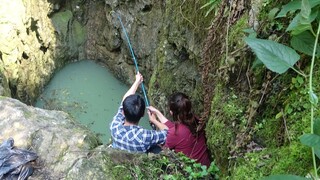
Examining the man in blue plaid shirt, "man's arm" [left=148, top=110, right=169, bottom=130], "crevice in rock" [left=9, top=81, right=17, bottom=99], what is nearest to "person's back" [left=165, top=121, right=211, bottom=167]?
the man in blue plaid shirt

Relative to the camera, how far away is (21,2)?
9.26 m

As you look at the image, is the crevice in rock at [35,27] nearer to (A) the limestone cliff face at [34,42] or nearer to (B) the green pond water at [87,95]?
(A) the limestone cliff face at [34,42]

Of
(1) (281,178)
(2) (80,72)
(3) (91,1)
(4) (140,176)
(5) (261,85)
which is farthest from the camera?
(3) (91,1)

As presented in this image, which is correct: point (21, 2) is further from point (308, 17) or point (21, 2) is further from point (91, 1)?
point (308, 17)

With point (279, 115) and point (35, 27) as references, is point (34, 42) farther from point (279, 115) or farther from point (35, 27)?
point (279, 115)

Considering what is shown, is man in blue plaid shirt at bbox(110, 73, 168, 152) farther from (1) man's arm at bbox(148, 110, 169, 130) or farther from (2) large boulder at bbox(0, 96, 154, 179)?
(1) man's arm at bbox(148, 110, 169, 130)

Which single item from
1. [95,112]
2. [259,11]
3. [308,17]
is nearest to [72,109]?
[95,112]

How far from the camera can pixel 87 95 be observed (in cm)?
→ 935

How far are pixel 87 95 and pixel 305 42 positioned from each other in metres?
7.67

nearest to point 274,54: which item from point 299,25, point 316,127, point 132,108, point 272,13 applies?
point 299,25

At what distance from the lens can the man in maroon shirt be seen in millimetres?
3984

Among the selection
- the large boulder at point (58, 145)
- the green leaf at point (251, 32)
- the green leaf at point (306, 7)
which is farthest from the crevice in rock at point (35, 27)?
the green leaf at point (306, 7)

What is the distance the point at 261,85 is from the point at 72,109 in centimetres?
674

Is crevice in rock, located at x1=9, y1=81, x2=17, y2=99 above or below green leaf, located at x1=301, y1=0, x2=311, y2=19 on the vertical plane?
below
